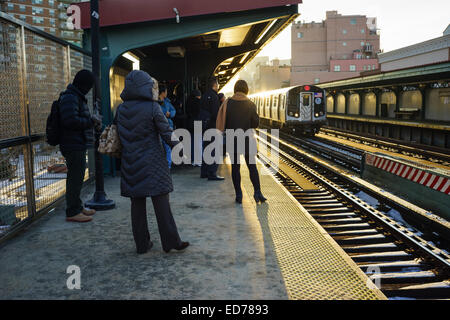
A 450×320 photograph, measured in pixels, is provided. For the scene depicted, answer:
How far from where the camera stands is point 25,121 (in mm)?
4926

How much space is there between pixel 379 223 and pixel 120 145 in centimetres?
401

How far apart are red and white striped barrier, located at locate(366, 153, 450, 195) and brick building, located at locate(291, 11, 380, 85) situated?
2679 inches

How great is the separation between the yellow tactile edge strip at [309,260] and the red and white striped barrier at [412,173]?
228 cm

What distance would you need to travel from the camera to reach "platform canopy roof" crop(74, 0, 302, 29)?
8.09 m

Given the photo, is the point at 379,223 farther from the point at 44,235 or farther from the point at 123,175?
the point at 44,235

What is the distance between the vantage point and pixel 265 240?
4.58 meters

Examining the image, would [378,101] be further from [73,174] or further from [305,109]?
[73,174]

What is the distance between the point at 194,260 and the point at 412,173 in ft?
16.2

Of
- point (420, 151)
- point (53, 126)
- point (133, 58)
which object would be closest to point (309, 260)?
point (53, 126)

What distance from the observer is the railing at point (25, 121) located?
453 centimetres

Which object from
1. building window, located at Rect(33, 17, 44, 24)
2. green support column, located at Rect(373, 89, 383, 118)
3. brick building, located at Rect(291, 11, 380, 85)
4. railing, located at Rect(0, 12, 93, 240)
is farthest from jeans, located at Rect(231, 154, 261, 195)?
building window, located at Rect(33, 17, 44, 24)

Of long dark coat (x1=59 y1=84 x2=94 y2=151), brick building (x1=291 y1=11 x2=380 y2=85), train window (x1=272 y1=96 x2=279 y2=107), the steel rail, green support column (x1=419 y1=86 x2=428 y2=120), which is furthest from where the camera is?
brick building (x1=291 y1=11 x2=380 y2=85)

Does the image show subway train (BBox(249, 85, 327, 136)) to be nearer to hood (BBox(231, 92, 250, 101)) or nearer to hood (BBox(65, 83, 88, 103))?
hood (BBox(231, 92, 250, 101))
